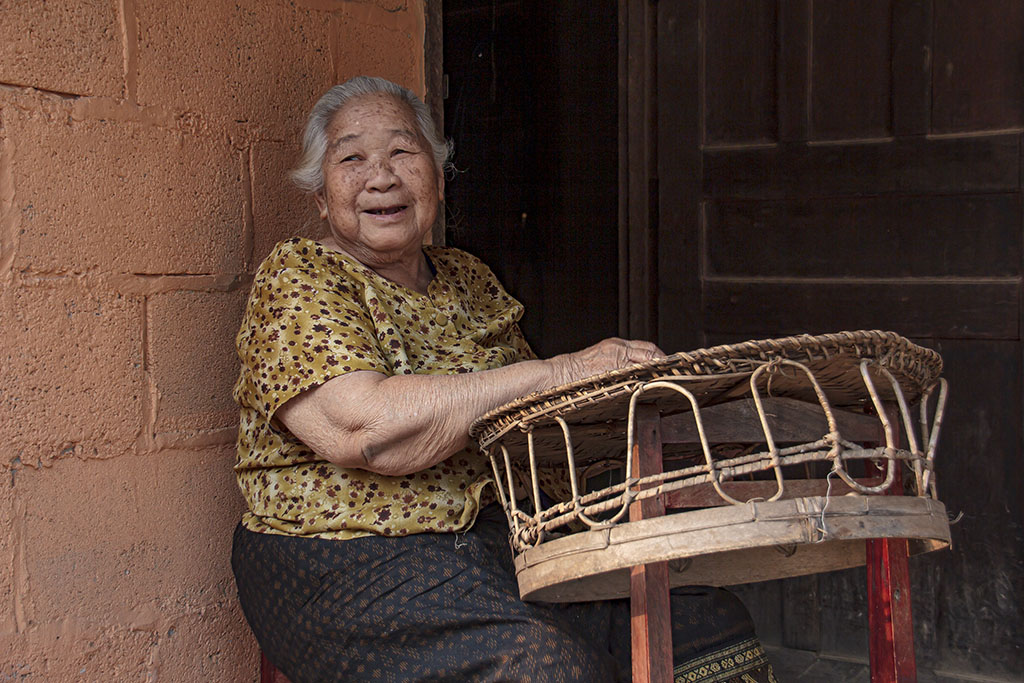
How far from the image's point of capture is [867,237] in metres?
2.64

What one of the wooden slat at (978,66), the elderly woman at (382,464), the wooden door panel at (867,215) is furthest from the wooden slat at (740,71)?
the elderly woman at (382,464)

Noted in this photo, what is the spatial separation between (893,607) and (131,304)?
148 cm

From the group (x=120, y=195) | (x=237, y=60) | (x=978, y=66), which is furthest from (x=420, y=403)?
(x=978, y=66)

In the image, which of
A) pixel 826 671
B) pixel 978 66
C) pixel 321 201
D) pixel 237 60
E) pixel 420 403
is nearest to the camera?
pixel 420 403

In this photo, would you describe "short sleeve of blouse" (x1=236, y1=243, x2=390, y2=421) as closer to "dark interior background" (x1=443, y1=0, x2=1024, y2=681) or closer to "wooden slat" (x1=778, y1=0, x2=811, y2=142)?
"dark interior background" (x1=443, y1=0, x2=1024, y2=681)

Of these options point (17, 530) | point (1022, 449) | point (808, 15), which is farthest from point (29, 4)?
point (1022, 449)

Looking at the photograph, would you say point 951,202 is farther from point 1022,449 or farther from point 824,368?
point 824,368

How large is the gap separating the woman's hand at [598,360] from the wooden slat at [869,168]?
1179 millimetres

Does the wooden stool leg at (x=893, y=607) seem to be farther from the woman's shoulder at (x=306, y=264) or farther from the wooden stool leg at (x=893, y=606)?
the woman's shoulder at (x=306, y=264)

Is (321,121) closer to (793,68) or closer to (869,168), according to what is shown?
(793,68)

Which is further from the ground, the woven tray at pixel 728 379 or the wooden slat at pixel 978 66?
the wooden slat at pixel 978 66

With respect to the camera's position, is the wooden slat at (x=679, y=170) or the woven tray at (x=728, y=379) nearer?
the woven tray at (x=728, y=379)

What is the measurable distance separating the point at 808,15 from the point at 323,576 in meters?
1.87

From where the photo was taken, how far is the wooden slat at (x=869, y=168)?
8.14ft
